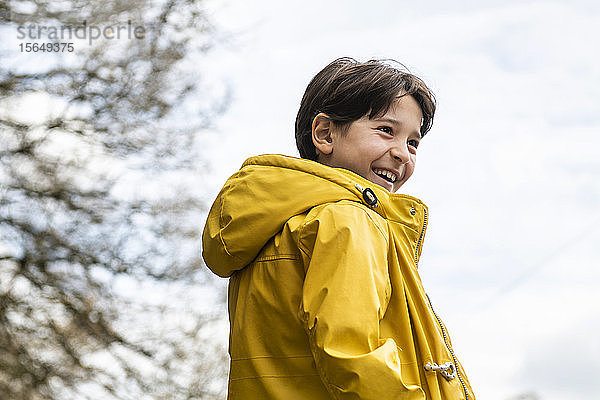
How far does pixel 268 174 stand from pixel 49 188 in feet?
19.3

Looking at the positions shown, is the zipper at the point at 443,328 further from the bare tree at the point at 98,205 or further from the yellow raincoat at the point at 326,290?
the bare tree at the point at 98,205

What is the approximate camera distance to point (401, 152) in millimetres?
1984

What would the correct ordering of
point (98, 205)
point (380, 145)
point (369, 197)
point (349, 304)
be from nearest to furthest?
point (349, 304) < point (369, 197) < point (380, 145) < point (98, 205)

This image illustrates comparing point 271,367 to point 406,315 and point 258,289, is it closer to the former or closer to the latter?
point 258,289

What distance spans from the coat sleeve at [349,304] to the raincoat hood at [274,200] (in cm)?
8

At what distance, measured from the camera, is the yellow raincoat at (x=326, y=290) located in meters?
1.51

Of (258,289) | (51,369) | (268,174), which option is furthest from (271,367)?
(51,369)

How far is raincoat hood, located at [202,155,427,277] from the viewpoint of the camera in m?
1.75

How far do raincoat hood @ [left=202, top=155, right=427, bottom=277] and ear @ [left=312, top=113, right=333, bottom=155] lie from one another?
0.58 feet

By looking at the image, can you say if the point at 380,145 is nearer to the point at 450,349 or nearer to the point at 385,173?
the point at 385,173

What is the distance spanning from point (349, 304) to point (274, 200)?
1.17ft

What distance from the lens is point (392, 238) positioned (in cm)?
176

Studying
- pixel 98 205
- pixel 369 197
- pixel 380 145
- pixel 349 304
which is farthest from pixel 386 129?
pixel 98 205

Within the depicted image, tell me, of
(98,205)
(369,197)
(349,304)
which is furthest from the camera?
(98,205)
